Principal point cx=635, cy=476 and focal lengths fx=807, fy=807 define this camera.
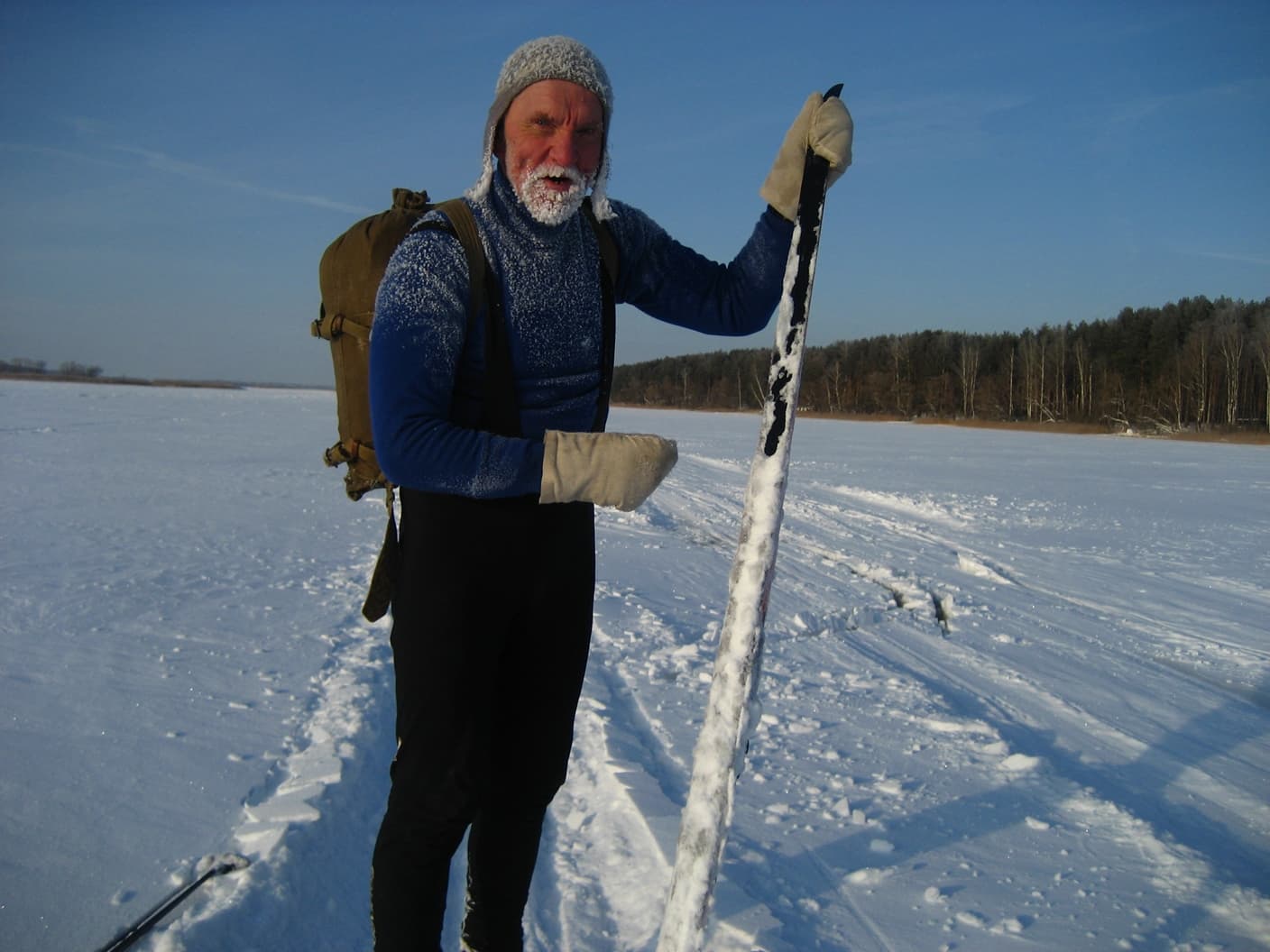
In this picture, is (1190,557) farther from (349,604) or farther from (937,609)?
(349,604)

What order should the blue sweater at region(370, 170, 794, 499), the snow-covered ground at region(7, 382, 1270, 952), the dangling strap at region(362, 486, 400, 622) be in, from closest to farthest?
the blue sweater at region(370, 170, 794, 499) → the dangling strap at region(362, 486, 400, 622) → the snow-covered ground at region(7, 382, 1270, 952)

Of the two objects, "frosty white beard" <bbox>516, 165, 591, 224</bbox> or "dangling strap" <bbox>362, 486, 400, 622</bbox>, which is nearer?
"frosty white beard" <bbox>516, 165, 591, 224</bbox>

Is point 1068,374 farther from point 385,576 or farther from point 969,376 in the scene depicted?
point 385,576

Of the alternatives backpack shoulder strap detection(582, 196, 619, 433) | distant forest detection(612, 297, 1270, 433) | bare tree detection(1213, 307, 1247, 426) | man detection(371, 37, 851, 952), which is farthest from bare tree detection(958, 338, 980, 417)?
man detection(371, 37, 851, 952)

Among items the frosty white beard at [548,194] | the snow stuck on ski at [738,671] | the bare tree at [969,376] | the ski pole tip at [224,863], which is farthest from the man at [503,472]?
the bare tree at [969,376]

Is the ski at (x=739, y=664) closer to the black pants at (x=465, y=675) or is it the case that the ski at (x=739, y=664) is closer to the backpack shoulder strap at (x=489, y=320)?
the black pants at (x=465, y=675)

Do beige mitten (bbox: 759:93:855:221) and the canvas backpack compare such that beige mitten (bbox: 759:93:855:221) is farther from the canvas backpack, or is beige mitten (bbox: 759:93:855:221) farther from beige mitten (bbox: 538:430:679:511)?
beige mitten (bbox: 538:430:679:511)

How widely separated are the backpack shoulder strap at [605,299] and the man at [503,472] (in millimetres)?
10

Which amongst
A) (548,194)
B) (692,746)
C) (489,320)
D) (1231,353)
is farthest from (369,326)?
(1231,353)

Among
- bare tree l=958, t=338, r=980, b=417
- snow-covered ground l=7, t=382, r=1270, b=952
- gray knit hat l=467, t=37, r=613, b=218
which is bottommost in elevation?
snow-covered ground l=7, t=382, r=1270, b=952

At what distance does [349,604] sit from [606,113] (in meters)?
3.66

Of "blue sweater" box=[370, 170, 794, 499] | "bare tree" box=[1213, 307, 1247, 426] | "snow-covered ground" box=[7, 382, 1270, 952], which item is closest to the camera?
"blue sweater" box=[370, 170, 794, 499]

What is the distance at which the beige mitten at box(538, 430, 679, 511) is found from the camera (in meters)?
1.31

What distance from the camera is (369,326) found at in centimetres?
150
